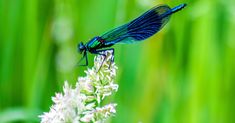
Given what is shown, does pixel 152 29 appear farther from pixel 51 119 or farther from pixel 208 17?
pixel 208 17

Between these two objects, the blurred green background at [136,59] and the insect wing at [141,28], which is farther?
the blurred green background at [136,59]

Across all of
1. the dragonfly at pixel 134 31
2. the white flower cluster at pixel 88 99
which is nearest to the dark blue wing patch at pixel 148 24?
the dragonfly at pixel 134 31

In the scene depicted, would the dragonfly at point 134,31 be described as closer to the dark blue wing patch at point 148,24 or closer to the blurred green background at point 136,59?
the dark blue wing patch at point 148,24

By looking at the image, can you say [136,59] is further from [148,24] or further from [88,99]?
[88,99]

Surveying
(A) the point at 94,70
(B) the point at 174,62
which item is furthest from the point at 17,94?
(A) the point at 94,70

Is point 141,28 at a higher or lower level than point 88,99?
higher

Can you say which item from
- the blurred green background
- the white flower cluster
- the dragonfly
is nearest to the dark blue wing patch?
the dragonfly

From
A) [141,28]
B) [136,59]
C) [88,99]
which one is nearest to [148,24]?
[141,28]
